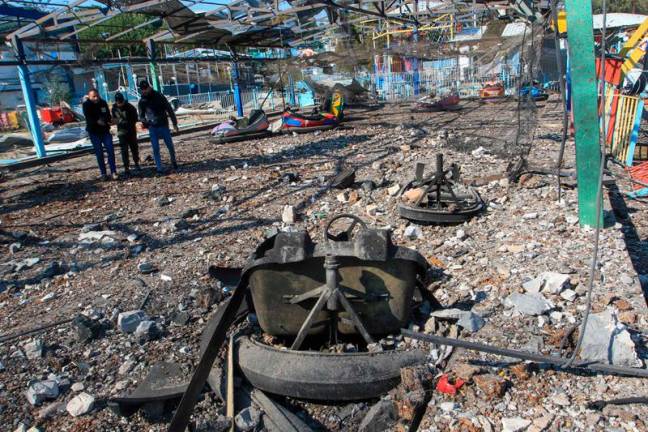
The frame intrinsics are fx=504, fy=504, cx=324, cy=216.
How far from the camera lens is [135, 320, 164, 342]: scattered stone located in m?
3.71

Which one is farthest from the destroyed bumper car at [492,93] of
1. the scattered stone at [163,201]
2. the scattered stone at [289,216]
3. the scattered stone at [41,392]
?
the scattered stone at [41,392]

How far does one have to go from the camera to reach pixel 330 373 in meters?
2.91

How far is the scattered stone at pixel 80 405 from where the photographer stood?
3004 millimetres

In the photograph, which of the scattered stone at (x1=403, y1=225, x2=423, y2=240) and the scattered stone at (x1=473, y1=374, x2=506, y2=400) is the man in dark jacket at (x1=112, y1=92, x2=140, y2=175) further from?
the scattered stone at (x1=473, y1=374, x2=506, y2=400)

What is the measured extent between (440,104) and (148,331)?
45.5 ft

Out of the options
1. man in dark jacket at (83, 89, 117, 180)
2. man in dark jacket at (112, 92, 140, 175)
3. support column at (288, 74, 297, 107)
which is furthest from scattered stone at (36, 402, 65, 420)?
support column at (288, 74, 297, 107)

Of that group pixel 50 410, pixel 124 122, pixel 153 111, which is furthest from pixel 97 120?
pixel 50 410

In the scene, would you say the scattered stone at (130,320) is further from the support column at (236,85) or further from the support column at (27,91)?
the support column at (236,85)

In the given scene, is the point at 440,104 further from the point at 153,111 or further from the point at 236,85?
the point at 153,111

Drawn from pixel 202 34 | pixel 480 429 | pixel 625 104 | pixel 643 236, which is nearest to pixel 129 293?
pixel 480 429

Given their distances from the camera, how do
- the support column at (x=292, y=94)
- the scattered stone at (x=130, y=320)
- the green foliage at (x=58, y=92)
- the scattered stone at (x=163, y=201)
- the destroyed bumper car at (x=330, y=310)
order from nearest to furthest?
the destroyed bumper car at (x=330, y=310) → the scattered stone at (x=130, y=320) → the scattered stone at (x=163, y=201) → the support column at (x=292, y=94) → the green foliage at (x=58, y=92)

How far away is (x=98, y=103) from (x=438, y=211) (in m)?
6.44

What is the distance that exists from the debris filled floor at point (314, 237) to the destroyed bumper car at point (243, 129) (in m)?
3.47

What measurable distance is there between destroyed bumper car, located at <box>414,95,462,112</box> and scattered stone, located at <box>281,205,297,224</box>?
10616mm
